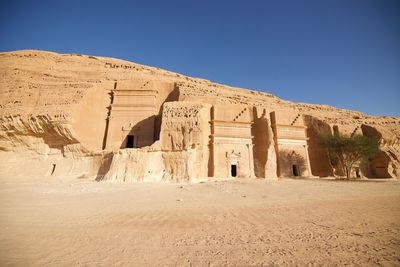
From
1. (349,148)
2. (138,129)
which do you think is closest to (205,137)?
(138,129)

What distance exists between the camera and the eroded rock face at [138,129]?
645 inches

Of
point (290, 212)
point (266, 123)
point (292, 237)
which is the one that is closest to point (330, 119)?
point (266, 123)

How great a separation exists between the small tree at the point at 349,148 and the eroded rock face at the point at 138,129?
5.98ft

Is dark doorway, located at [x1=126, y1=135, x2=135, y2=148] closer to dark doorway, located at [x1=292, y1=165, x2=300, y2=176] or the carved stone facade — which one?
the carved stone facade

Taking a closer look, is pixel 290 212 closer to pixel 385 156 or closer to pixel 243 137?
pixel 243 137

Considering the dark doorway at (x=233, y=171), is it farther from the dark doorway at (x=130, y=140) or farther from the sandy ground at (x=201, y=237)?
the sandy ground at (x=201, y=237)

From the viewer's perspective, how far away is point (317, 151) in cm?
2319

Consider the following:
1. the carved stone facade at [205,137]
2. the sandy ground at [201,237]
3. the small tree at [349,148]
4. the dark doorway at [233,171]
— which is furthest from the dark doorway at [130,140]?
the small tree at [349,148]

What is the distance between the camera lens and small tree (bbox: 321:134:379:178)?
19.5m

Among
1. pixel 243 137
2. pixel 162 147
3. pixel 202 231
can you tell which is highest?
pixel 243 137

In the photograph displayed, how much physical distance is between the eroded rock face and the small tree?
182 centimetres

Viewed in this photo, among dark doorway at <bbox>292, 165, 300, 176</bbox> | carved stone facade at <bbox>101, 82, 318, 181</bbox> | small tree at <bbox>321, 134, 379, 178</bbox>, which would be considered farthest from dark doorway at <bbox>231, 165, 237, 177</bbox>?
small tree at <bbox>321, 134, 379, 178</bbox>

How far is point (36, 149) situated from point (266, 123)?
69.8ft

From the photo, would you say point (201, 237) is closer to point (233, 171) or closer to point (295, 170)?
point (233, 171)
